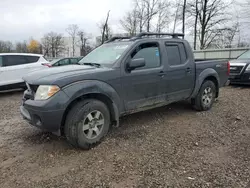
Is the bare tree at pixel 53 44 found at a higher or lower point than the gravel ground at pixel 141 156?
higher

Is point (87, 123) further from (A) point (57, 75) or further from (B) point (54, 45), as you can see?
(B) point (54, 45)

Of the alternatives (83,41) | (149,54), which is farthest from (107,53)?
(83,41)

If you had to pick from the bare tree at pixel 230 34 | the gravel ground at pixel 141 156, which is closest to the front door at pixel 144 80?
the gravel ground at pixel 141 156

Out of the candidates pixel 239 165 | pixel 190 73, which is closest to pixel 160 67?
pixel 190 73

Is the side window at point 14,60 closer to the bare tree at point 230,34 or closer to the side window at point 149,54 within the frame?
the side window at point 149,54

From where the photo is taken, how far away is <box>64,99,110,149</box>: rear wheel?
367 cm

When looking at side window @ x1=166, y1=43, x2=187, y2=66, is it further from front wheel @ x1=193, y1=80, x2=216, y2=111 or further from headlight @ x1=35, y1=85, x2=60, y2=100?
headlight @ x1=35, y1=85, x2=60, y2=100

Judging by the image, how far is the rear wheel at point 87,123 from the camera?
367cm

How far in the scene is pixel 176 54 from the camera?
17.3 ft

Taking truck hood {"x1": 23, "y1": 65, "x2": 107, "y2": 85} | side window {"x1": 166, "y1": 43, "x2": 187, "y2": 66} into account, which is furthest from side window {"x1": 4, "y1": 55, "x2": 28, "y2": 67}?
side window {"x1": 166, "y1": 43, "x2": 187, "y2": 66}

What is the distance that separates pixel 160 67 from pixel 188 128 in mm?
1325

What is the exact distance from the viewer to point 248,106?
634 cm

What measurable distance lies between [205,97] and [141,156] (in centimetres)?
302

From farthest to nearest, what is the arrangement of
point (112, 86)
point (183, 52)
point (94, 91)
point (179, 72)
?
point (183, 52)
point (179, 72)
point (112, 86)
point (94, 91)
